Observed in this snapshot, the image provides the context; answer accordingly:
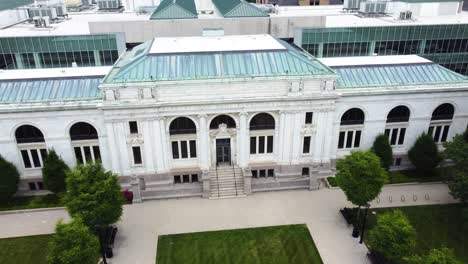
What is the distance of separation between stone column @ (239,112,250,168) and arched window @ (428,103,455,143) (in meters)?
24.5

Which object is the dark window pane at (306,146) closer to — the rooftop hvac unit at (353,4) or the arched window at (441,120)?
the arched window at (441,120)

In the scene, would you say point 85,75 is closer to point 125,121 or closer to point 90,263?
point 125,121

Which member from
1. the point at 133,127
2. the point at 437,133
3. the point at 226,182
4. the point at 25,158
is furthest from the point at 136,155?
the point at 437,133

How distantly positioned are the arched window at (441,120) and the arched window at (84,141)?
140 ft

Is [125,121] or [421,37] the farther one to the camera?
[421,37]

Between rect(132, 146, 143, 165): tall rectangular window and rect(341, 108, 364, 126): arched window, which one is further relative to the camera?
rect(341, 108, 364, 126): arched window

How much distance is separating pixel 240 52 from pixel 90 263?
27.9 m

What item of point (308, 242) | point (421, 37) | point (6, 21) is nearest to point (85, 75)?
point (308, 242)

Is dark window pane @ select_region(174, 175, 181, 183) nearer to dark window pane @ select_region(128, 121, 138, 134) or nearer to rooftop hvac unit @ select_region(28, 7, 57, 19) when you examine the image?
dark window pane @ select_region(128, 121, 138, 134)

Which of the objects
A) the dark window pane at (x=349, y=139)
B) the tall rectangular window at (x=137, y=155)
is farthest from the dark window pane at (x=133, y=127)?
the dark window pane at (x=349, y=139)

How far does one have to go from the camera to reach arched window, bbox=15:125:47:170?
42.9m

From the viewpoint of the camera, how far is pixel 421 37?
64.6 metres

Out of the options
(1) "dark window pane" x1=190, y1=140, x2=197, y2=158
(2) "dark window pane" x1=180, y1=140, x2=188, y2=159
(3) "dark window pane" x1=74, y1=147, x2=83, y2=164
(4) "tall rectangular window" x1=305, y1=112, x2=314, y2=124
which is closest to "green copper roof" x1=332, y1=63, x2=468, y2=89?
(4) "tall rectangular window" x1=305, y1=112, x2=314, y2=124

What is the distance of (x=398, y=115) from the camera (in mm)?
47562
